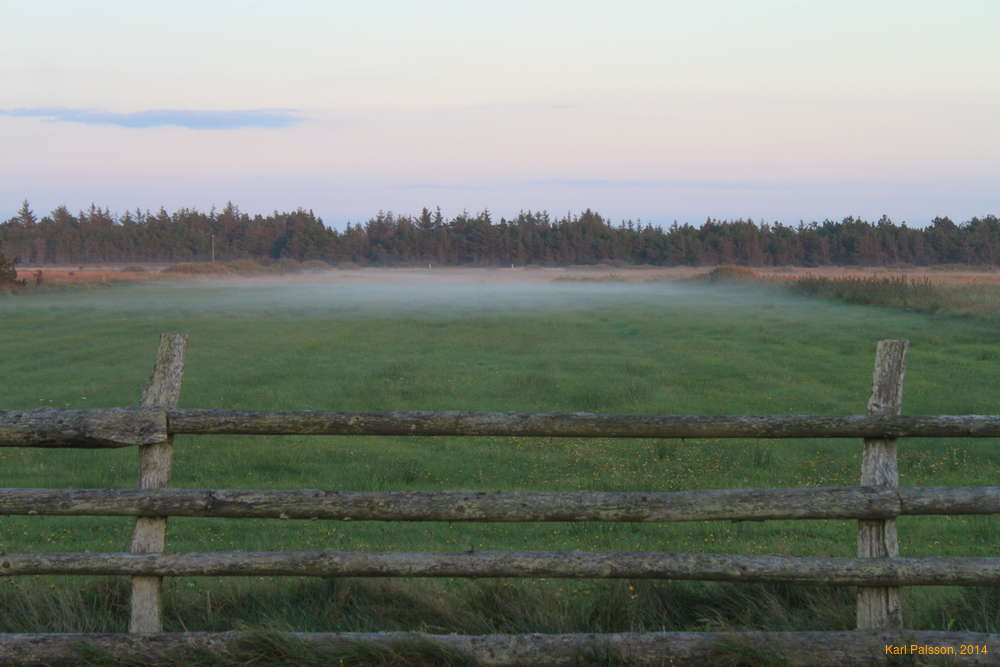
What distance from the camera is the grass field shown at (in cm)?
634

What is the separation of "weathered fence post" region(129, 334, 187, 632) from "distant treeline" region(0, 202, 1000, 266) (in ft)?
558

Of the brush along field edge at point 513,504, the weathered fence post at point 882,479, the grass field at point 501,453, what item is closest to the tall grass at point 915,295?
the grass field at point 501,453

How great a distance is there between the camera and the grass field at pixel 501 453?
634 cm

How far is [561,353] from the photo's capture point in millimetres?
30422

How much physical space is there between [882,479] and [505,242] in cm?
17542

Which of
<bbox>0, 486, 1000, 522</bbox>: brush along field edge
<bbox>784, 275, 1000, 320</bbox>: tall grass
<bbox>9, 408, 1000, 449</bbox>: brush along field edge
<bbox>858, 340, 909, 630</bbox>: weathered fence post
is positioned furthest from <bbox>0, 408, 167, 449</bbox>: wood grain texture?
<bbox>784, 275, 1000, 320</bbox>: tall grass

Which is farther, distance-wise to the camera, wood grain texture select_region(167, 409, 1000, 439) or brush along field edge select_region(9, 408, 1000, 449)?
wood grain texture select_region(167, 409, 1000, 439)

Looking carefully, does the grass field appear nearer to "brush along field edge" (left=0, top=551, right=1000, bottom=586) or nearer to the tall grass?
"brush along field edge" (left=0, top=551, right=1000, bottom=586)

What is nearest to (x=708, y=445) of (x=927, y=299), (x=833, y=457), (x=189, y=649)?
(x=833, y=457)

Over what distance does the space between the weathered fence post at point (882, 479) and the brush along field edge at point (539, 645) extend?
0.28m

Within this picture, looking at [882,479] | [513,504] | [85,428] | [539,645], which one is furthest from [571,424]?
[85,428]

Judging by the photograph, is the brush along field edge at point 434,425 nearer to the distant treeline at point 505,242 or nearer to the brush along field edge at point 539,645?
the brush along field edge at point 539,645

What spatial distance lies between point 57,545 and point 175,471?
414 cm

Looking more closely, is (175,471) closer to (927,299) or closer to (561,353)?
(561,353)
